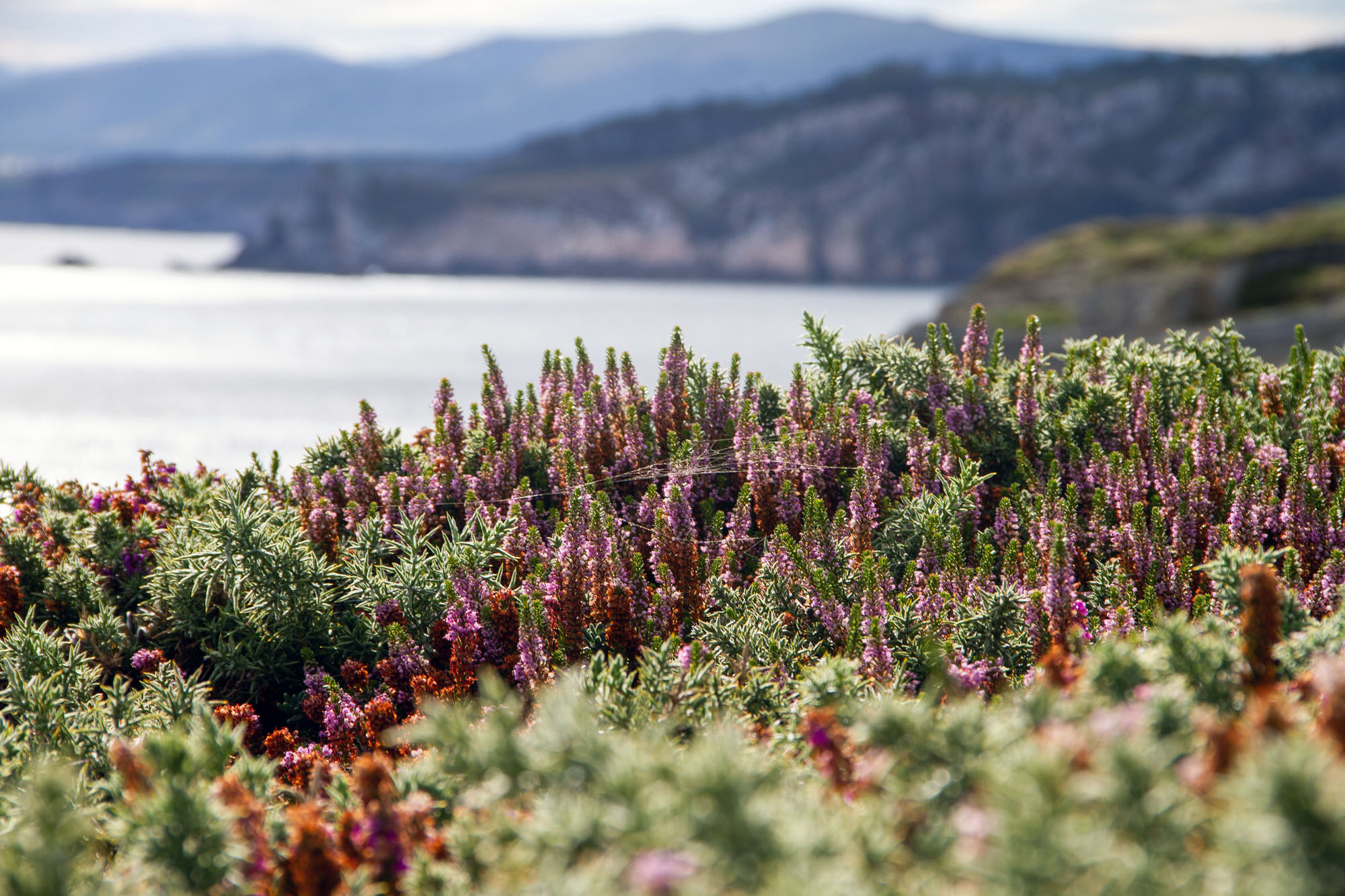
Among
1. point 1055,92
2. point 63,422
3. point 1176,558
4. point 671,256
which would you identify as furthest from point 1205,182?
point 1176,558

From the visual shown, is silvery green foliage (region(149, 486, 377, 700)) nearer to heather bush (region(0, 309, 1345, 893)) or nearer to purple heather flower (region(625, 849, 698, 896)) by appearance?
heather bush (region(0, 309, 1345, 893))

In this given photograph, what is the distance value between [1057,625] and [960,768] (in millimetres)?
2416

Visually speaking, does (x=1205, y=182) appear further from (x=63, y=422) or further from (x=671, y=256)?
(x=63, y=422)

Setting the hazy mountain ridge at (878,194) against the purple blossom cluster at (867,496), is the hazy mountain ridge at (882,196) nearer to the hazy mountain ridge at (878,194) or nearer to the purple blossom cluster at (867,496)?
the hazy mountain ridge at (878,194)

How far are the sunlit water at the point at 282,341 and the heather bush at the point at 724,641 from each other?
1473 millimetres

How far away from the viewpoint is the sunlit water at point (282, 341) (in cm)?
3634

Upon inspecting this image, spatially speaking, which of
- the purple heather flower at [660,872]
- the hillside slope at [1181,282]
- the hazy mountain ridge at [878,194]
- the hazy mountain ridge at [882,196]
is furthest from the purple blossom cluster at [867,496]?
the hazy mountain ridge at [882,196]

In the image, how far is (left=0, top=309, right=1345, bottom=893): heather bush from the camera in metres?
2.41

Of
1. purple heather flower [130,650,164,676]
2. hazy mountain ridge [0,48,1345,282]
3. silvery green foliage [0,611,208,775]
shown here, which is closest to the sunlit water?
purple heather flower [130,650,164,676]

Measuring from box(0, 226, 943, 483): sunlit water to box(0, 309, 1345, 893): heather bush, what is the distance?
1473 millimetres

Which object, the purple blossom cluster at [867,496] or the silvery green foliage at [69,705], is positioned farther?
the purple blossom cluster at [867,496]

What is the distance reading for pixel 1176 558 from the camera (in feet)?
19.1

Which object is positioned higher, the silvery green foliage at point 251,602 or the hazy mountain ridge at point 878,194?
the hazy mountain ridge at point 878,194

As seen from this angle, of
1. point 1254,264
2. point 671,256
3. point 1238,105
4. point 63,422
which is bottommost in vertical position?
point 63,422
